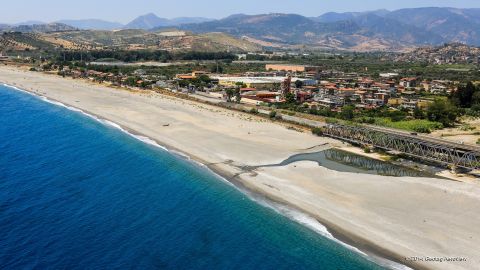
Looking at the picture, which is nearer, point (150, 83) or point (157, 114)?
point (157, 114)

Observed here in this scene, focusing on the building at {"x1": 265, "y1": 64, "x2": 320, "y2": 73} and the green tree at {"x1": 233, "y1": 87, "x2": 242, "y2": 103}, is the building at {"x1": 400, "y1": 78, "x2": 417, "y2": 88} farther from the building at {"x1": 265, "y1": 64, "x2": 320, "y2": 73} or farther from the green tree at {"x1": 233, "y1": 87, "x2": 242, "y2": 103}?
the green tree at {"x1": 233, "y1": 87, "x2": 242, "y2": 103}

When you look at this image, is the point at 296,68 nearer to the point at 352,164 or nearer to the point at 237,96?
the point at 237,96

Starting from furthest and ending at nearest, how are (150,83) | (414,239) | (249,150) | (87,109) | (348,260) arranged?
(150,83)
(87,109)
(249,150)
(414,239)
(348,260)

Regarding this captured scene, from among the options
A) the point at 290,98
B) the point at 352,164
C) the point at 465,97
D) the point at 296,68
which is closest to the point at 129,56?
the point at 296,68

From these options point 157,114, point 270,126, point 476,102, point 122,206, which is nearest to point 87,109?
point 157,114

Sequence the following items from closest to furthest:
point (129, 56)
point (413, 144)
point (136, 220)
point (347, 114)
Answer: point (136, 220), point (413, 144), point (347, 114), point (129, 56)

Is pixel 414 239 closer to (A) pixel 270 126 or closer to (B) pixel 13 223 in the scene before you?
(B) pixel 13 223
